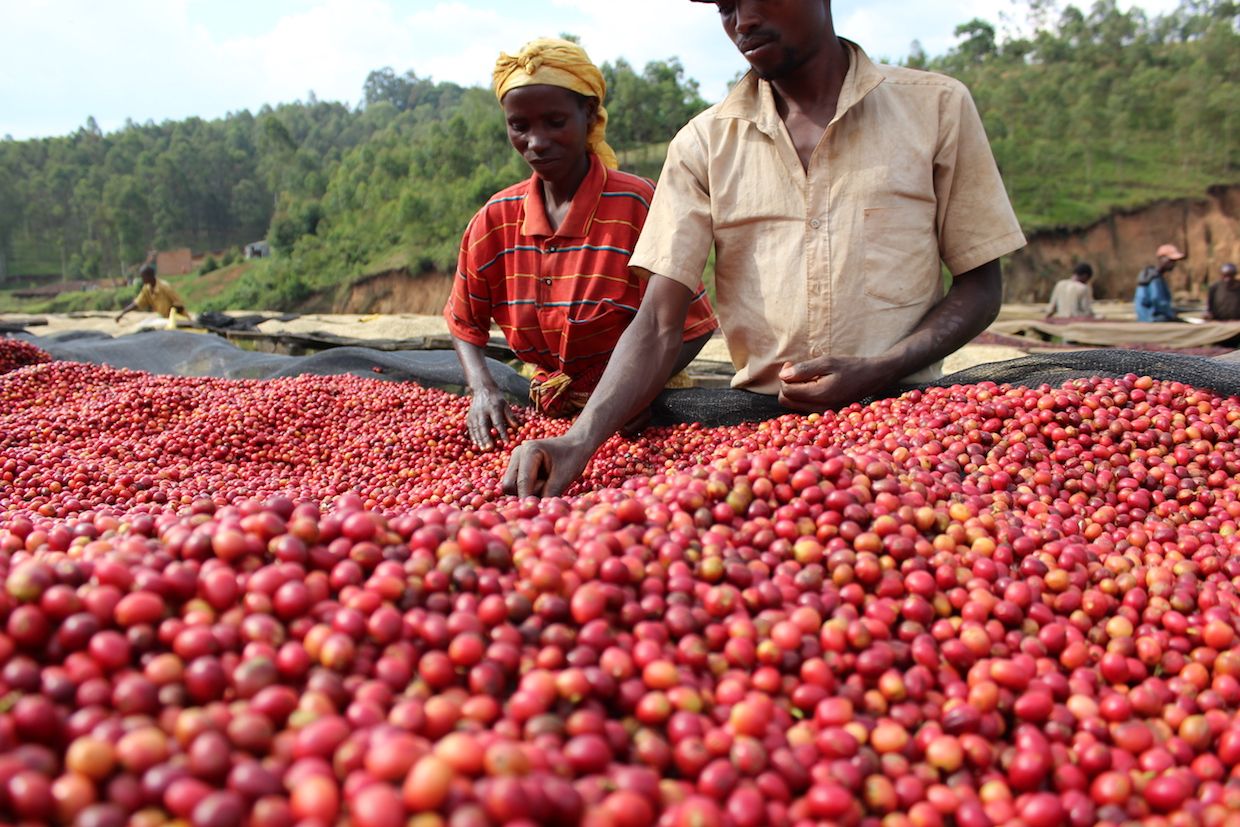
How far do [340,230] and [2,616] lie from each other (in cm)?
4174

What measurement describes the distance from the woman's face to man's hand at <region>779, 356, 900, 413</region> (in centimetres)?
138

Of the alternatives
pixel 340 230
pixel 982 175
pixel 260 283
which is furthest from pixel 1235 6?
pixel 982 175

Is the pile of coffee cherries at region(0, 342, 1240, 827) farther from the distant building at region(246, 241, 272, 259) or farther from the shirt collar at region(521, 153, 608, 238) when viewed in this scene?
the distant building at region(246, 241, 272, 259)

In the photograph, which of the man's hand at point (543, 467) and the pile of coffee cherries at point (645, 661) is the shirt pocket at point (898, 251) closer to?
the pile of coffee cherries at point (645, 661)

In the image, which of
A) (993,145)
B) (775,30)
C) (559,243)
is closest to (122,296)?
(993,145)

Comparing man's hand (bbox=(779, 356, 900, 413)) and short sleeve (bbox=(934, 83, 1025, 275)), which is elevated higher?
short sleeve (bbox=(934, 83, 1025, 275))

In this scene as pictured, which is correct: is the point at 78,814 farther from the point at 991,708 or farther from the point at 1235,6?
the point at 1235,6

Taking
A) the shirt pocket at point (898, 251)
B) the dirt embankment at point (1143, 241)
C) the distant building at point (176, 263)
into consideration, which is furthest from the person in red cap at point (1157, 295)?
the distant building at point (176, 263)

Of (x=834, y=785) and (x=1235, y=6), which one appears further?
(x=1235, y=6)

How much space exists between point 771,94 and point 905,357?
3.33 ft

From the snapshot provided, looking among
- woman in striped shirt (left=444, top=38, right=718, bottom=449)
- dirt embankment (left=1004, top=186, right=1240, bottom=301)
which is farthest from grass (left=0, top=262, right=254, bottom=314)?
woman in striped shirt (left=444, top=38, right=718, bottom=449)

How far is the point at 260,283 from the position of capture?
130 feet

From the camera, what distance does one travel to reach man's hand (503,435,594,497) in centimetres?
216

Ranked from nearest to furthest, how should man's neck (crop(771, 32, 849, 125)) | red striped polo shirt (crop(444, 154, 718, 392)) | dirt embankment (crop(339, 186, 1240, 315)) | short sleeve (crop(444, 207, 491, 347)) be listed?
man's neck (crop(771, 32, 849, 125)) < red striped polo shirt (crop(444, 154, 718, 392)) < short sleeve (crop(444, 207, 491, 347)) < dirt embankment (crop(339, 186, 1240, 315))
